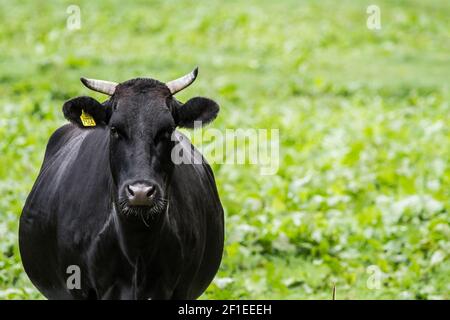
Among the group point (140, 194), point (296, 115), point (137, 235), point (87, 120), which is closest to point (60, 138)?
point (87, 120)

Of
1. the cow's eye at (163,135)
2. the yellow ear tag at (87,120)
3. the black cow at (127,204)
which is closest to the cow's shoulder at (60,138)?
the black cow at (127,204)

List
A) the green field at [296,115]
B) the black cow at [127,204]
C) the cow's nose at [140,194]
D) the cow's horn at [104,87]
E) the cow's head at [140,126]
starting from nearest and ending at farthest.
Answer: the cow's nose at [140,194] → the cow's head at [140,126] → the black cow at [127,204] → the cow's horn at [104,87] → the green field at [296,115]

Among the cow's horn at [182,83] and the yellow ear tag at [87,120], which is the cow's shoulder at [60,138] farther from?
the cow's horn at [182,83]

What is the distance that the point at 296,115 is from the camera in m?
17.7

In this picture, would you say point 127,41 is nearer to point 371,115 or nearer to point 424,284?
point 371,115

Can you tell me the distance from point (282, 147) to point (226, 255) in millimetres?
5241

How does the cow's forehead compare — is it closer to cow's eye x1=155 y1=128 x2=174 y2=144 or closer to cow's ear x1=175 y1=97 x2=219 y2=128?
cow's ear x1=175 y1=97 x2=219 y2=128

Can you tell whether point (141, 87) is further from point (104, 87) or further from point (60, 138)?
point (60, 138)

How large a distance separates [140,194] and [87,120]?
2.86 feet


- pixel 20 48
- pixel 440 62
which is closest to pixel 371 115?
pixel 440 62

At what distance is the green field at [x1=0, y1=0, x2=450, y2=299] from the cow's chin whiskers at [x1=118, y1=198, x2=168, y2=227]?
9.73 ft

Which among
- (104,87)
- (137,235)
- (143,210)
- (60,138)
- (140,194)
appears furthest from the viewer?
(60,138)

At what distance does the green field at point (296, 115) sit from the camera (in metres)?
10.5

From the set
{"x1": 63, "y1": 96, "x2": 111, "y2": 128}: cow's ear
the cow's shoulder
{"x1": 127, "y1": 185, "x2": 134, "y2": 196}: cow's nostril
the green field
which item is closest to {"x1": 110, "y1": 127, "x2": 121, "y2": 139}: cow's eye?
{"x1": 63, "y1": 96, "x2": 111, "y2": 128}: cow's ear
